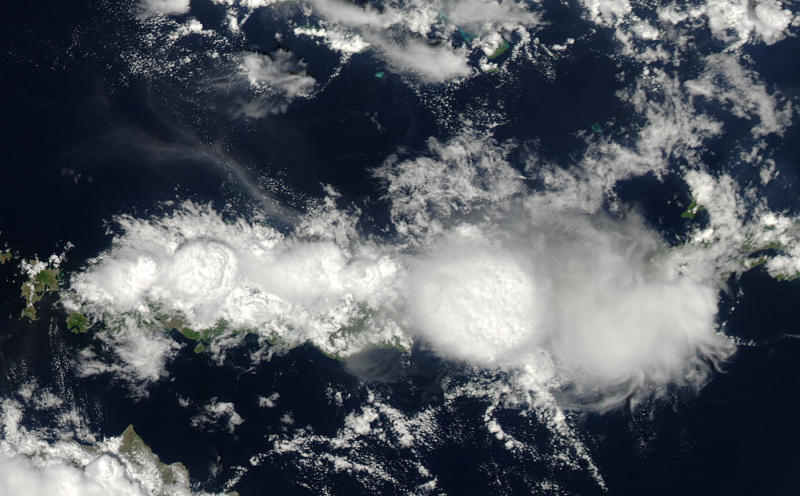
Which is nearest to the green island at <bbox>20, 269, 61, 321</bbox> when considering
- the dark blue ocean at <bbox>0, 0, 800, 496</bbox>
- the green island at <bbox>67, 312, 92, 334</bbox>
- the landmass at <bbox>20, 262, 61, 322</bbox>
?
Result: the landmass at <bbox>20, 262, 61, 322</bbox>

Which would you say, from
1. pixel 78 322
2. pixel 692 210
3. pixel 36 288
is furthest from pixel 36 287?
pixel 692 210

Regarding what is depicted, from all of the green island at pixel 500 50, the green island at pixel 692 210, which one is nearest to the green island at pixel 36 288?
the green island at pixel 500 50

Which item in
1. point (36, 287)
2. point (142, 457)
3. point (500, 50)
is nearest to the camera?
point (36, 287)

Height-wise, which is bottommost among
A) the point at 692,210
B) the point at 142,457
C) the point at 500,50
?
the point at 142,457

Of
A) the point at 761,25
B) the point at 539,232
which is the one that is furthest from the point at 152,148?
the point at 761,25

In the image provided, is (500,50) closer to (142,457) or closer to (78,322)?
(78,322)

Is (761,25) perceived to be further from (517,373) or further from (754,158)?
(517,373)

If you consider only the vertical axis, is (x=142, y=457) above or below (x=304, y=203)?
below

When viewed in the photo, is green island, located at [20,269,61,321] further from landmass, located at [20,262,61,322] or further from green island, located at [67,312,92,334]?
green island, located at [67,312,92,334]

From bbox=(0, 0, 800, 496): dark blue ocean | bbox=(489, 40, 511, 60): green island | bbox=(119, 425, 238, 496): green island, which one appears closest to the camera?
bbox=(0, 0, 800, 496): dark blue ocean
